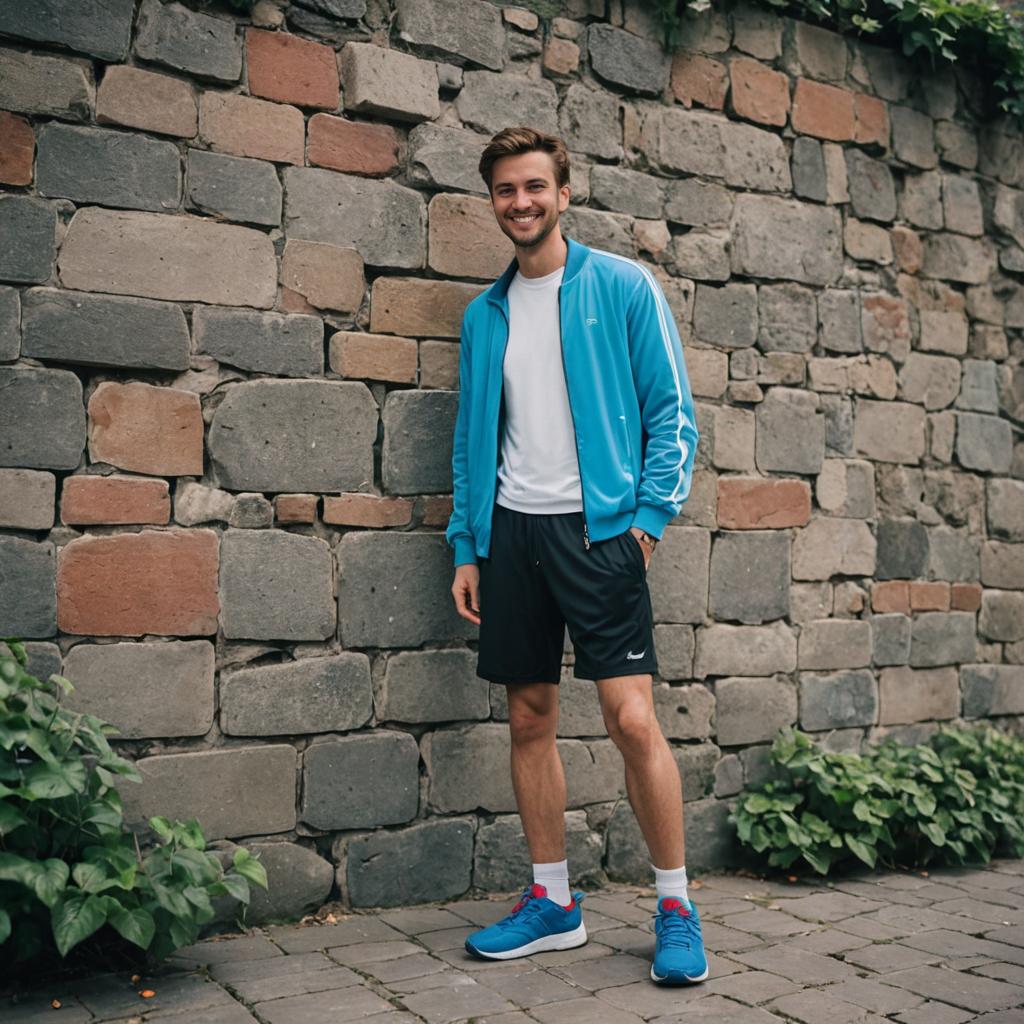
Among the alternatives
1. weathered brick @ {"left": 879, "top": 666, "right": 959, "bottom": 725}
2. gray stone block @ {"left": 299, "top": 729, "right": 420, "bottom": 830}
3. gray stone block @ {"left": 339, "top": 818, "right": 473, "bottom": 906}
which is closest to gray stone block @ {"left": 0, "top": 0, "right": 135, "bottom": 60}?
gray stone block @ {"left": 299, "top": 729, "right": 420, "bottom": 830}

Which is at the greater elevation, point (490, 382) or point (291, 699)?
point (490, 382)

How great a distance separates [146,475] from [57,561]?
1.11 feet

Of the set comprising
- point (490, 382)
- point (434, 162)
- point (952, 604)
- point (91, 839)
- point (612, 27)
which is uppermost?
point (612, 27)

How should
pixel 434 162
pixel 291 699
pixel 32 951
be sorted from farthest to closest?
pixel 434 162 < pixel 291 699 < pixel 32 951

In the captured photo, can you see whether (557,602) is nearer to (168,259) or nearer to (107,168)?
(168,259)

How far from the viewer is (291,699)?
11.5 ft

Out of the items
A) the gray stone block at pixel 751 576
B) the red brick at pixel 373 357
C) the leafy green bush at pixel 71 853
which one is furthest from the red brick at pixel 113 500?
the gray stone block at pixel 751 576

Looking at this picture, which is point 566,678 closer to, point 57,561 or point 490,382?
point 490,382

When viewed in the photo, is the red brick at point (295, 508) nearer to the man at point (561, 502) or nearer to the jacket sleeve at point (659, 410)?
the man at point (561, 502)

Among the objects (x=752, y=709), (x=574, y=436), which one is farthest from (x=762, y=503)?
(x=574, y=436)

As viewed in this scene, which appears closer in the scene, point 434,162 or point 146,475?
point 146,475

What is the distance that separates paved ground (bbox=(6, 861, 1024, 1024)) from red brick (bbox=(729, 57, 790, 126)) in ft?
9.38

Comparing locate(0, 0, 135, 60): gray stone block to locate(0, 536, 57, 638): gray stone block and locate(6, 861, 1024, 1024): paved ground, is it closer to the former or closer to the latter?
locate(0, 536, 57, 638): gray stone block

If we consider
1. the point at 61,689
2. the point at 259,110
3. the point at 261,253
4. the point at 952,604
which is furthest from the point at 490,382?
the point at 952,604
